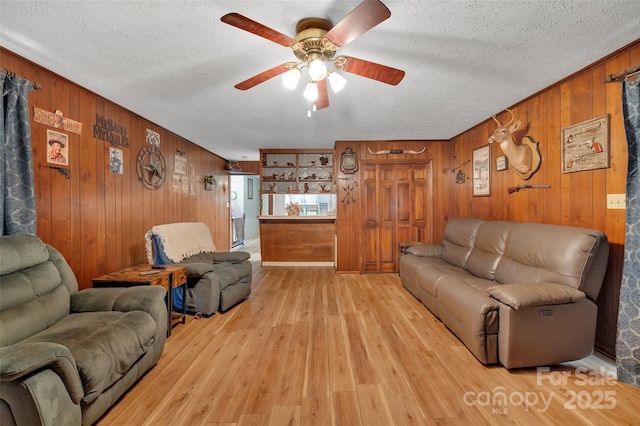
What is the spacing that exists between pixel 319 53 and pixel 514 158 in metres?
2.67

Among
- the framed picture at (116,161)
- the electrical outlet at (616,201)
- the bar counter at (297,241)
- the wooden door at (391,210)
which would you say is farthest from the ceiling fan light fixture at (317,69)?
the bar counter at (297,241)

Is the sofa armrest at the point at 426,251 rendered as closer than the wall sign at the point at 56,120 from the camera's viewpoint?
No

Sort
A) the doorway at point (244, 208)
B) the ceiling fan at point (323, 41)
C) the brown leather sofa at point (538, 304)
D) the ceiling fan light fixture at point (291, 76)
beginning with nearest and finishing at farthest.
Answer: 1. the ceiling fan at point (323, 41)
2. the ceiling fan light fixture at point (291, 76)
3. the brown leather sofa at point (538, 304)
4. the doorway at point (244, 208)

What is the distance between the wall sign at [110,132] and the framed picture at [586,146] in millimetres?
4711

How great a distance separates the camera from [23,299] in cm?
164

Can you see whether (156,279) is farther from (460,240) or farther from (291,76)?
(460,240)

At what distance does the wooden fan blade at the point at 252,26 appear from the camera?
1292mm

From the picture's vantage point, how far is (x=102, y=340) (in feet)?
5.12

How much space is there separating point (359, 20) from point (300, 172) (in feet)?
14.6

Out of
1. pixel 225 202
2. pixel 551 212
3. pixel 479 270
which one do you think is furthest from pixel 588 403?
pixel 225 202

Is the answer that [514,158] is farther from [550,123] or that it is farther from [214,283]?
[214,283]

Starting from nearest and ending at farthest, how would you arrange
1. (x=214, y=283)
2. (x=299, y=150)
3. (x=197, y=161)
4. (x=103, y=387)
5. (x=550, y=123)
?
1. (x=103, y=387)
2. (x=550, y=123)
3. (x=214, y=283)
4. (x=197, y=161)
5. (x=299, y=150)

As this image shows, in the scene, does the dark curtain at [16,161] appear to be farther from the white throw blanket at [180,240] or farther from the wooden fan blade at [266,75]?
the wooden fan blade at [266,75]

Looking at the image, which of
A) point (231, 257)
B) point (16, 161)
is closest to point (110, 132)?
point (16, 161)
